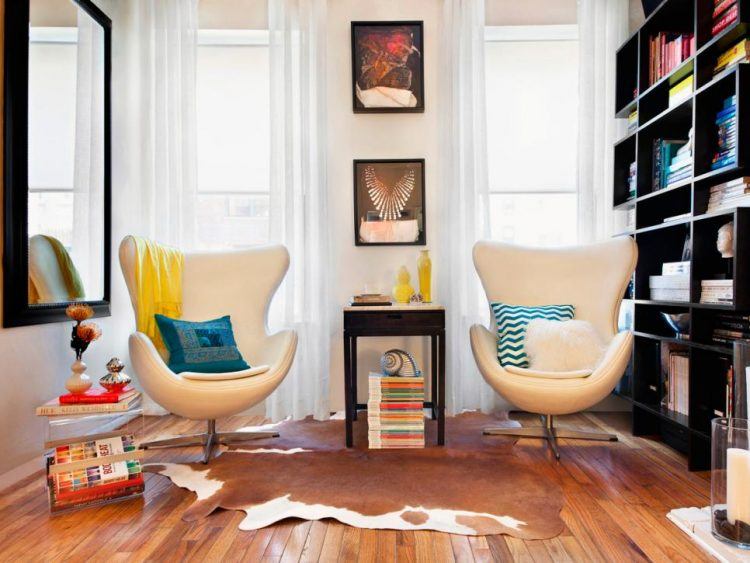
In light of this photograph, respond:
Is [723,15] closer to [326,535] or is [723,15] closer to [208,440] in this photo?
[326,535]

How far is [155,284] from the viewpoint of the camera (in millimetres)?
2668

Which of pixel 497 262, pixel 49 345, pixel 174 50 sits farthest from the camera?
pixel 174 50

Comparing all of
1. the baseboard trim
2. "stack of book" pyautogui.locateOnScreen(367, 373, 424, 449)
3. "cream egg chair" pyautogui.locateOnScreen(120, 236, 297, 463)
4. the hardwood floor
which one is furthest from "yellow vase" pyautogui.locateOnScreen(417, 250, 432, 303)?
the baseboard trim

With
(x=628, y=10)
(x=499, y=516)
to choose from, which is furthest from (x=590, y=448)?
(x=628, y=10)

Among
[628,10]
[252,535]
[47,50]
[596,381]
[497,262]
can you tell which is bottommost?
[252,535]

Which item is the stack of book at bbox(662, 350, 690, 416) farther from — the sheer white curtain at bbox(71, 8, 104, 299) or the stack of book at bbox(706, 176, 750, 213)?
the sheer white curtain at bbox(71, 8, 104, 299)

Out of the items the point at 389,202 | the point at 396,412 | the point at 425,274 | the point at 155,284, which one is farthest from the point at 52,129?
the point at 396,412

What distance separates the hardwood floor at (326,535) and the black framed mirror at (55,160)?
3.17ft

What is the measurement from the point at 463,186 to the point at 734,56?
1.52 meters

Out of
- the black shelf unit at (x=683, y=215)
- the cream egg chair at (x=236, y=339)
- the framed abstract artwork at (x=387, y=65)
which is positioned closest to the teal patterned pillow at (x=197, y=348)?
the cream egg chair at (x=236, y=339)

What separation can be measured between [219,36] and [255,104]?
506 mm

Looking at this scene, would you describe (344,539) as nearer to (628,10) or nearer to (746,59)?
(746,59)

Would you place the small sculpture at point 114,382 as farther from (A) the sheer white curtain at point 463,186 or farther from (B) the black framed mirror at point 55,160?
(A) the sheer white curtain at point 463,186

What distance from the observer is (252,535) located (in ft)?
5.70
